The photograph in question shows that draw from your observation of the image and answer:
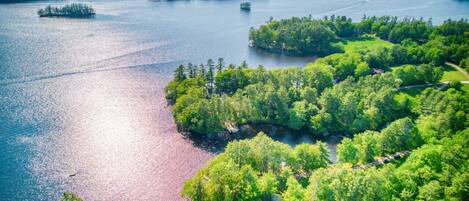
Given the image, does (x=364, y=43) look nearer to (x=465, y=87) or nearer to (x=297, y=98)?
(x=465, y=87)

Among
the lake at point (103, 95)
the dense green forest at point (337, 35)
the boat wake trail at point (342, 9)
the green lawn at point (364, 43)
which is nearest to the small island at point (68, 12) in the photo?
the lake at point (103, 95)

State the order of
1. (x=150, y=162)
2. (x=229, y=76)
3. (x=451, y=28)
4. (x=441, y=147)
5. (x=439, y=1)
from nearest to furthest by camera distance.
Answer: (x=441, y=147)
(x=150, y=162)
(x=229, y=76)
(x=451, y=28)
(x=439, y=1)

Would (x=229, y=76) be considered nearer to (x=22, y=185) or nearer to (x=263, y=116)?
(x=263, y=116)

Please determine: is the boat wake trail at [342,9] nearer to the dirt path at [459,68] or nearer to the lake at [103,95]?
the lake at [103,95]

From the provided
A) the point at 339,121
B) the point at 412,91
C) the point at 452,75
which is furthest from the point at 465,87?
the point at 339,121

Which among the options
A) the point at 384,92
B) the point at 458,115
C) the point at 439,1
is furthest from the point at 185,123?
the point at 439,1

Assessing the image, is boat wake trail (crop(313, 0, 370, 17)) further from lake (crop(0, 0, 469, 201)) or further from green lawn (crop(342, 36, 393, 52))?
green lawn (crop(342, 36, 393, 52))
